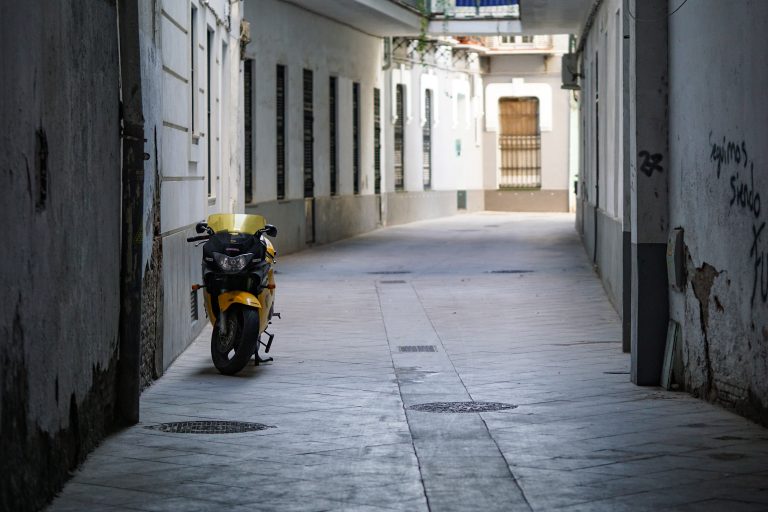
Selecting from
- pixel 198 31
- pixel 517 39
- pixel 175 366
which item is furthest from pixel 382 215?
pixel 175 366

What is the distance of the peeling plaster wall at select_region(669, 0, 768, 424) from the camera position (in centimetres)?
868

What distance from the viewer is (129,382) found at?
29.0 ft

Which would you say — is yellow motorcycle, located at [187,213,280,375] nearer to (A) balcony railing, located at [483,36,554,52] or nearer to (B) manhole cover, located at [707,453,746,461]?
(B) manhole cover, located at [707,453,746,461]

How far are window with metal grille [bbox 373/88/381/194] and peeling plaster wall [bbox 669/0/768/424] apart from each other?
2618cm

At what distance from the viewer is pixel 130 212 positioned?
8.99 m

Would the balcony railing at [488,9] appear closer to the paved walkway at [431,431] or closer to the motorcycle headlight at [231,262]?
the paved walkway at [431,431]

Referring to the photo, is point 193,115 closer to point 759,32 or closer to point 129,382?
point 129,382

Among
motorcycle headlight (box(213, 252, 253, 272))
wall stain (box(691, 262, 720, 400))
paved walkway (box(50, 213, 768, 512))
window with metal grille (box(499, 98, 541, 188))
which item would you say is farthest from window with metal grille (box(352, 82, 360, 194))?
wall stain (box(691, 262, 720, 400))

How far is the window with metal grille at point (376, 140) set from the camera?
36.9 metres

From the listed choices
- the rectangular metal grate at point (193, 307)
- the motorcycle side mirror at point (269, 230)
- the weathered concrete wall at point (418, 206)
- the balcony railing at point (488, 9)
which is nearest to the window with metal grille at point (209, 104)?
the rectangular metal grate at point (193, 307)

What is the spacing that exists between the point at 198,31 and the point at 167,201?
3.45m

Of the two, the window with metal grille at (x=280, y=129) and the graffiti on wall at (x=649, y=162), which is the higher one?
the window with metal grille at (x=280, y=129)

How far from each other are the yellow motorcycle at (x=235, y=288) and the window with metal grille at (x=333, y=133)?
20.9 meters

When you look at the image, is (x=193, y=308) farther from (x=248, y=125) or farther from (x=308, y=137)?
(x=308, y=137)
